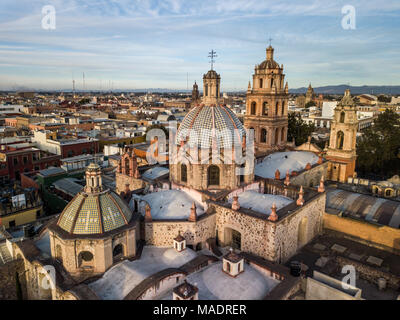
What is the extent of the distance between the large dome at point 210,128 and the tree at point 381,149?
25.9 metres

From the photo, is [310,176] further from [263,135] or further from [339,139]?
[263,135]

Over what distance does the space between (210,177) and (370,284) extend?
37.9 feet

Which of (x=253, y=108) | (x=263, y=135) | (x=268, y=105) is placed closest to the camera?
(x=268, y=105)

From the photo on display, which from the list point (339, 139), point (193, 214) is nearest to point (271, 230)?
point (193, 214)

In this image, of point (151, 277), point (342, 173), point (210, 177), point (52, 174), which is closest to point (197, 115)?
point (210, 177)

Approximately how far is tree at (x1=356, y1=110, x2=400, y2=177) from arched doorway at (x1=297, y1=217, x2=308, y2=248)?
23.7 meters

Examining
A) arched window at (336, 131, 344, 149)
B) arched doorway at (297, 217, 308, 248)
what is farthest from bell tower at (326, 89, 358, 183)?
arched doorway at (297, 217, 308, 248)

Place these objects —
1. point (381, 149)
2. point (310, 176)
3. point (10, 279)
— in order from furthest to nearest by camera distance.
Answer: point (381, 149), point (310, 176), point (10, 279)

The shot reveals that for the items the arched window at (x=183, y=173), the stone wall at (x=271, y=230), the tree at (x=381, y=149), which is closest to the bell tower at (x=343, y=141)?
the tree at (x=381, y=149)

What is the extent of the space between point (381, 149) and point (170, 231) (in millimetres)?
34768

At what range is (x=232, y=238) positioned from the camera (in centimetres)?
2042

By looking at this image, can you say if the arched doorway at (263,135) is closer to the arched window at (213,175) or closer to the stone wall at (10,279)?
the arched window at (213,175)

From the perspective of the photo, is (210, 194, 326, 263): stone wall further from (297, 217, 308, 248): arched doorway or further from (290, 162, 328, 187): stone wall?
(290, 162, 328, 187): stone wall

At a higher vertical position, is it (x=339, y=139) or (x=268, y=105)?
(x=268, y=105)
